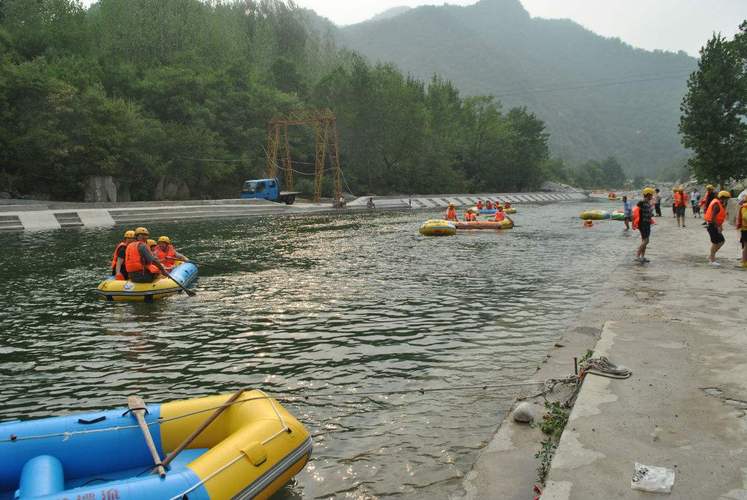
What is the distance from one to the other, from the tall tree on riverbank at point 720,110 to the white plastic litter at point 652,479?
1602 inches

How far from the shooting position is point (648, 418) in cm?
550

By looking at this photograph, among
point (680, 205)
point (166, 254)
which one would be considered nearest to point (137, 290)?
point (166, 254)

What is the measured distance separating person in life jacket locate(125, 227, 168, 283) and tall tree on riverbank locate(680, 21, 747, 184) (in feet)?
123

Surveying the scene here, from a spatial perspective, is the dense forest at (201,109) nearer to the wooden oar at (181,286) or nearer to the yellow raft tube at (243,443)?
the wooden oar at (181,286)

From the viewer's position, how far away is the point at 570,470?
4.59 meters

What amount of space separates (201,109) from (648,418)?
61552 millimetres

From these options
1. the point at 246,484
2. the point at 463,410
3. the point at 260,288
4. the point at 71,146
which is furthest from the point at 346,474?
the point at 71,146

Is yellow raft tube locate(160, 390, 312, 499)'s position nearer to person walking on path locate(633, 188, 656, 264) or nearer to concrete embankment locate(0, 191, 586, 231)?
person walking on path locate(633, 188, 656, 264)

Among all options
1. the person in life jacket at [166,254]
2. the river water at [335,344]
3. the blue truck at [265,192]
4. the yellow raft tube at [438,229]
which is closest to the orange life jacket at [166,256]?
the person in life jacket at [166,254]

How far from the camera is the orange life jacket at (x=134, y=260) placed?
14.5 meters

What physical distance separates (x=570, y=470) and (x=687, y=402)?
2.02m

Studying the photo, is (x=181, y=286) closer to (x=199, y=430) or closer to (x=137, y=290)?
(x=137, y=290)

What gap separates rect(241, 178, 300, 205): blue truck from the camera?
59.2 meters

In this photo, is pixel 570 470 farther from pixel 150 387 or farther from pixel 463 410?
pixel 150 387
